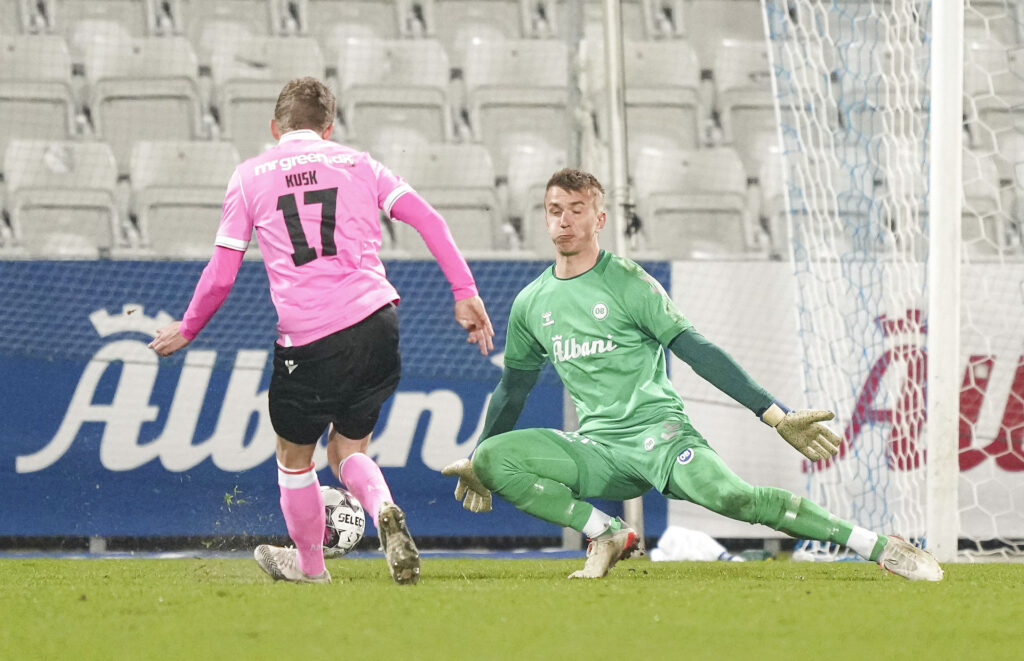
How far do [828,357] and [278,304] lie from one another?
11.1ft

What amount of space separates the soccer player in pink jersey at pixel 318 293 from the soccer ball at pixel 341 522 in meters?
0.46

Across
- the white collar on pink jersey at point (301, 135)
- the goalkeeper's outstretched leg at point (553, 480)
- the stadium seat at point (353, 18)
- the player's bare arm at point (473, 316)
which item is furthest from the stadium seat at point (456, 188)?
the player's bare arm at point (473, 316)

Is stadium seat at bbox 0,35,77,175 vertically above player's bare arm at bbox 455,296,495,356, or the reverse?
stadium seat at bbox 0,35,77,175

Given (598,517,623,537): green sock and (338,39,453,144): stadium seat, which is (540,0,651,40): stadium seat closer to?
(338,39,453,144): stadium seat

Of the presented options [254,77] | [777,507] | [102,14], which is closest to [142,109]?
[254,77]

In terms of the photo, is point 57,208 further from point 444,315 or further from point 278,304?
point 278,304

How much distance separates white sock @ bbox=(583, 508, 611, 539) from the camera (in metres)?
4.51

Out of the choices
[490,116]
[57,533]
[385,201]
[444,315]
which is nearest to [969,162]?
[490,116]

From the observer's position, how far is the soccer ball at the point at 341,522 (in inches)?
184

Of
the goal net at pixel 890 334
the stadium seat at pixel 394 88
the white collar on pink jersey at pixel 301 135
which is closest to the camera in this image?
the white collar on pink jersey at pixel 301 135

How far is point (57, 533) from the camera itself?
21.1 ft

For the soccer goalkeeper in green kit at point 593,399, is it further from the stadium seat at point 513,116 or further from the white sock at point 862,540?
the stadium seat at point 513,116

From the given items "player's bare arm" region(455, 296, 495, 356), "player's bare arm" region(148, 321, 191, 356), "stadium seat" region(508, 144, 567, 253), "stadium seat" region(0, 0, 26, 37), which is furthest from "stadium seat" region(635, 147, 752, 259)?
"stadium seat" region(0, 0, 26, 37)

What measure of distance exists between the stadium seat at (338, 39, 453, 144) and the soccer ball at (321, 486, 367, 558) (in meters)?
4.43
